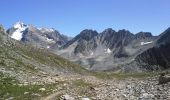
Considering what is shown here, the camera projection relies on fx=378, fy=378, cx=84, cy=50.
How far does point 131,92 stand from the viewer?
113 feet

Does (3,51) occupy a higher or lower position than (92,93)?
higher

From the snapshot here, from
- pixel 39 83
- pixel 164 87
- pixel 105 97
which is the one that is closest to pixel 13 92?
pixel 39 83

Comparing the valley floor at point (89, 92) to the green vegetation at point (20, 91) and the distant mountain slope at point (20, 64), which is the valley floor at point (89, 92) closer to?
the green vegetation at point (20, 91)

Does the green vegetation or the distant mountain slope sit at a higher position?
the distant mountain slope

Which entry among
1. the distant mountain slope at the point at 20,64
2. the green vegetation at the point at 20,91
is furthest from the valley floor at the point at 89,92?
the distant mountain slope at the point at 20,64

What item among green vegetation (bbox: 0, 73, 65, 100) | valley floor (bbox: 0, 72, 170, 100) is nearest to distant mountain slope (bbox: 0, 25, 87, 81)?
green vegetation (bbox: 0, 73, 65, 100)

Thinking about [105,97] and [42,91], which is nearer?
[105,97]

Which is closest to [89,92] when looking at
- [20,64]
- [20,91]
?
[20,91]

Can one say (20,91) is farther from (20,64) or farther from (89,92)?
(20,64)

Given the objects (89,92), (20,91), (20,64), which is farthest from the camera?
(20,64)

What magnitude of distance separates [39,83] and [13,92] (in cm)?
796

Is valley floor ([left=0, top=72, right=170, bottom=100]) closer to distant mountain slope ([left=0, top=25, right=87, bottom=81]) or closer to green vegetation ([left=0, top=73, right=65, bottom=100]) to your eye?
green vegetation ([left=0, top=73, right=65, bottom=100])

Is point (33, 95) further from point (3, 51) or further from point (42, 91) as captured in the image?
point (3, 51)

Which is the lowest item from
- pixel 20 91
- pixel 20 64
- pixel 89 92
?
pixel 89 92
